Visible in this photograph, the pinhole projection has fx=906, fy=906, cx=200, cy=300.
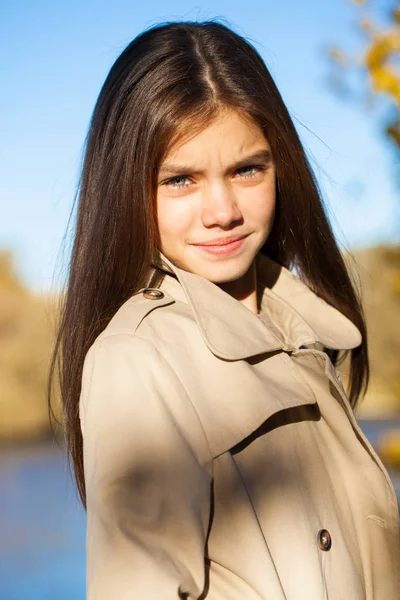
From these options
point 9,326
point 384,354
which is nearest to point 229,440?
point 384,354

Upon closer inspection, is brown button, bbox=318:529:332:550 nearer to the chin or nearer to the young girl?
the young girl

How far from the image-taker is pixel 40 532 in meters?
8.46

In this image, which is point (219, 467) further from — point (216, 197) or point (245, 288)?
point (245, 288)

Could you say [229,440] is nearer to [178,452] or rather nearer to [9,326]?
[178,452]

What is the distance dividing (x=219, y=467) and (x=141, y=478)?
14 centimetres

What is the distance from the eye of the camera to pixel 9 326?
15305 mm

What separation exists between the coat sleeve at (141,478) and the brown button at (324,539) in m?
0.23

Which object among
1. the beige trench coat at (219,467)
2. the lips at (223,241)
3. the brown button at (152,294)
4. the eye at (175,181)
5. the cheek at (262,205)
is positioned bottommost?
the beige trench coat at (219,467)

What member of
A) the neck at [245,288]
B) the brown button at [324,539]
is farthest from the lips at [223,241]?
the brown button at [324,539]

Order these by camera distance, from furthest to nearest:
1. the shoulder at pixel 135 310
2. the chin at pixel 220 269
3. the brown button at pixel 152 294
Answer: the chin at pixel 220 269 → the brown button at pixel 152 294 → the shoulder at pixel 135 310

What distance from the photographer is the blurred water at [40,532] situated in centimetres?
679

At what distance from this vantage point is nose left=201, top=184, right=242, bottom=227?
61.0 inches

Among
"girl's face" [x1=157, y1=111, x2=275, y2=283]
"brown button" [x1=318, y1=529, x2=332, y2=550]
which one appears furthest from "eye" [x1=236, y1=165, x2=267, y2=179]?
"brown button" [x1=318, y1=529, x2=332, y2=550]

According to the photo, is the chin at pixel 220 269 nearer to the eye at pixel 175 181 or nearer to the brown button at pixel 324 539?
the eye at pixel 175 181
